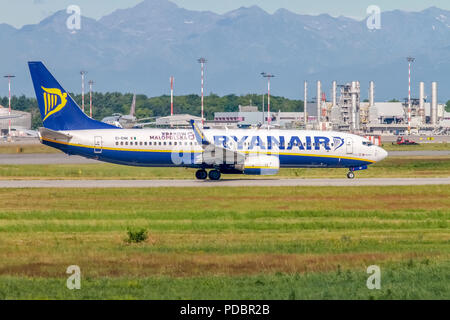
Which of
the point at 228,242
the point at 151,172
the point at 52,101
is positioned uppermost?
the point at 52,101

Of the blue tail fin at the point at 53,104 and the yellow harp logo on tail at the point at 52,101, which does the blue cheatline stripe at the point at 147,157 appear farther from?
the yellow harp logo on tail at the point at 52,101

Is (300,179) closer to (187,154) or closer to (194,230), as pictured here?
(187,154)

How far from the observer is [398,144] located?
135 m

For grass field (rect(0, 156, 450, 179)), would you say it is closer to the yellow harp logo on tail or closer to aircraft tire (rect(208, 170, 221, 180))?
aircraft tire (rect(208, 170, 221, 180))

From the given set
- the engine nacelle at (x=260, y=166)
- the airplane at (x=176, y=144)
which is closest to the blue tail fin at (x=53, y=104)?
the airplane at (x=176, y=144)

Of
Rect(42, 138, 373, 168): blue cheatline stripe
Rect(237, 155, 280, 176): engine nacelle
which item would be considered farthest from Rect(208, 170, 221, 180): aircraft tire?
Rect(237, 155, 280, 176): engine nacelle

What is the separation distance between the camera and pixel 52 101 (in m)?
56.5

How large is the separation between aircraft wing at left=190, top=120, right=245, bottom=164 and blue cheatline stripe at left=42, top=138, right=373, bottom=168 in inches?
34.7

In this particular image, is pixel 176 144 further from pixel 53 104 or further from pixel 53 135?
pixel 53 104

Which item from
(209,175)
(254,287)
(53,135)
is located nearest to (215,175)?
(209,175)

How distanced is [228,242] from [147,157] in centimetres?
2910

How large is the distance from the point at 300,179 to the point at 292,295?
132ft
